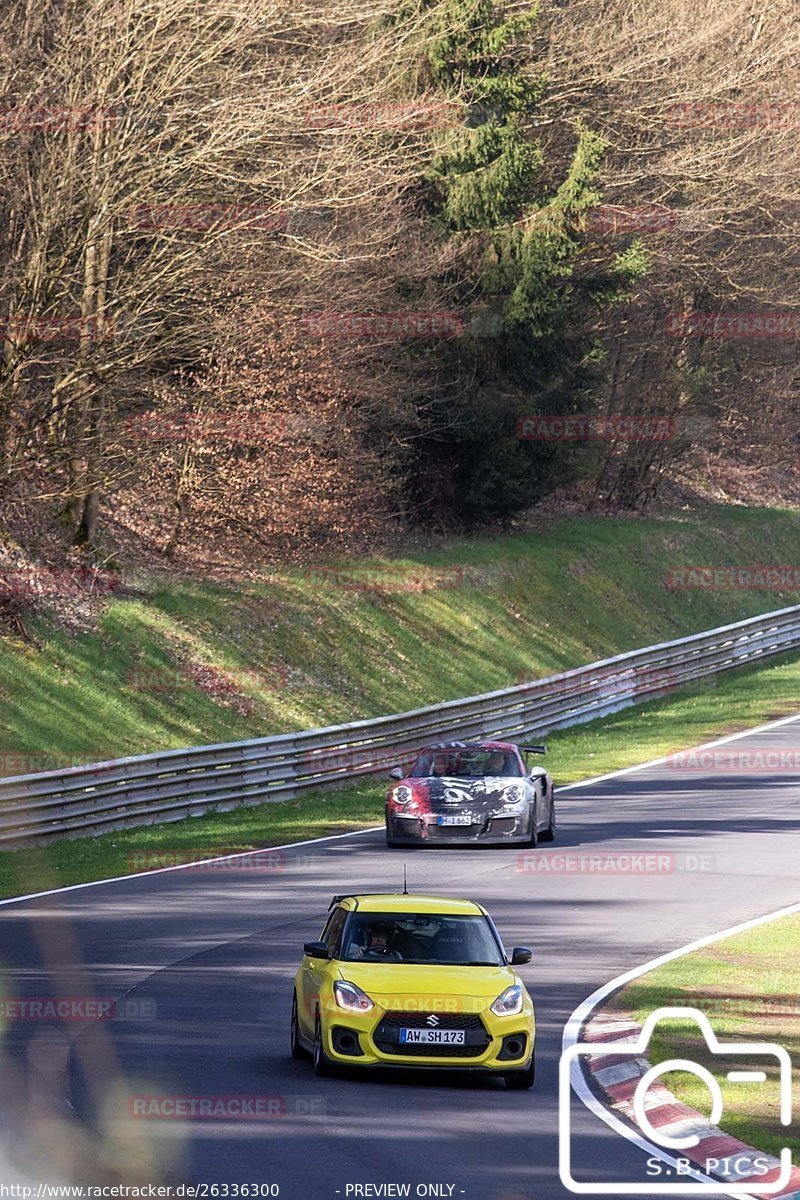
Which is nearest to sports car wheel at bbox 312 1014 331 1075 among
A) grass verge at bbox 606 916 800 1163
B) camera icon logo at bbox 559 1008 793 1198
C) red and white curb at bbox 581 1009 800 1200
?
camera icon logo at bbox 559 1008 793 1198

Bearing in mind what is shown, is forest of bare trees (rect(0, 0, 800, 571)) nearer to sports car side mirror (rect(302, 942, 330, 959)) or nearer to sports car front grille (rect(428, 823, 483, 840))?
sports car front grille (rect(428, 823, 483, 840))

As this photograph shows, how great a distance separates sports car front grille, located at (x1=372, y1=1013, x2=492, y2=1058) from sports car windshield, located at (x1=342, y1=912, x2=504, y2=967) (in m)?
0.71

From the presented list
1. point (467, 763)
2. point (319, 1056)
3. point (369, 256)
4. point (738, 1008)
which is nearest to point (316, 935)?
point (738, 1008)

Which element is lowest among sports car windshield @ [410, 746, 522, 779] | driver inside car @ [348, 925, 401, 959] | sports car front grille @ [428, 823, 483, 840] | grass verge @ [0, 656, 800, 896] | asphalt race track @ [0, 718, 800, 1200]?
grass verge @ [0, 656, 800, 896]

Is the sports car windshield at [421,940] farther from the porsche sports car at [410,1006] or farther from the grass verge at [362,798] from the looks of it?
the grass verge at [362,798]

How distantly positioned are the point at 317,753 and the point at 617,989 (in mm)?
15601

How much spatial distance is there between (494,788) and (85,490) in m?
10.5

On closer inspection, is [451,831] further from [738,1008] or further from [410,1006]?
[410,1006]

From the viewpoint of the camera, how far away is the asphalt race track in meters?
9.23

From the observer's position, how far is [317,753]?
30.3m

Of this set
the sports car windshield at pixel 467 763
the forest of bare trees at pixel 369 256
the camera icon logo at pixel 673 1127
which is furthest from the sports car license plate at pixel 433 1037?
the forest of bare trees at pixel 369 256

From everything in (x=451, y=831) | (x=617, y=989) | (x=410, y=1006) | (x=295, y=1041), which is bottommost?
(x=451, y=831)

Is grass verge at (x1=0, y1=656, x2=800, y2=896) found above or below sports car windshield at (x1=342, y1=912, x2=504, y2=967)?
below

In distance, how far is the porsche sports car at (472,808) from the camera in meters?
23.9
